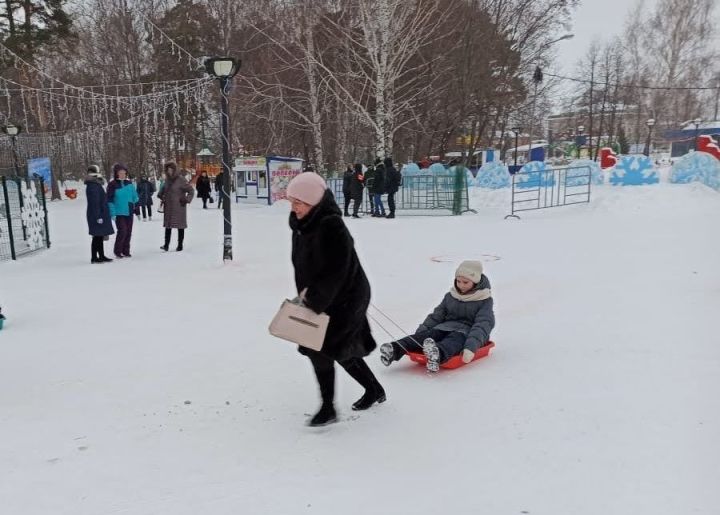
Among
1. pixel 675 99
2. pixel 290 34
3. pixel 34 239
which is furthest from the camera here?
pixel 675 99

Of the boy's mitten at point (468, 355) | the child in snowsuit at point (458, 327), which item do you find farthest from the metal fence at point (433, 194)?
the boy's mitten at point (468, 355)

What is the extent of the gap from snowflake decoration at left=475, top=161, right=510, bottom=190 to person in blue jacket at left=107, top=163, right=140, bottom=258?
1352 centimetres

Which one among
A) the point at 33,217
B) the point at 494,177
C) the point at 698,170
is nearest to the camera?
the point at 33,217

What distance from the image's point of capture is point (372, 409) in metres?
3.48

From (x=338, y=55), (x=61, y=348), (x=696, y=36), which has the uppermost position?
(x=696, y=36)

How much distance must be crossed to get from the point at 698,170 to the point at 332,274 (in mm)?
16936

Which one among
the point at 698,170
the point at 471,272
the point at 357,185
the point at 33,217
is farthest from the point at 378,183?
the point at 471,272

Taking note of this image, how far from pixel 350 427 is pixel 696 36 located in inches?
1741

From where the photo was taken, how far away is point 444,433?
10.3 feet

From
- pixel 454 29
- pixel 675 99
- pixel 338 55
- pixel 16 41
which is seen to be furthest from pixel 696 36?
pixel 16 41

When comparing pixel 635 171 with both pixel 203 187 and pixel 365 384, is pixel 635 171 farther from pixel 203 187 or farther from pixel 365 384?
pixel 365 384

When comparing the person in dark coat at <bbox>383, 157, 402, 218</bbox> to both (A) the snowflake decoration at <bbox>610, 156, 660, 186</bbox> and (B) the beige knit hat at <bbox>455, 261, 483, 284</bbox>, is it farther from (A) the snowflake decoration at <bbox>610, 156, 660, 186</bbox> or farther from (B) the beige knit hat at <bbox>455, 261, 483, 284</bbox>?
(B) the beige knit hat at <bbox>455, 261, 483, 284</bbox>

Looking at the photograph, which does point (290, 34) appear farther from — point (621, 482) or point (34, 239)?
point (621, 482)

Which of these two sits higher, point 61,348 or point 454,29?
point 454,29
